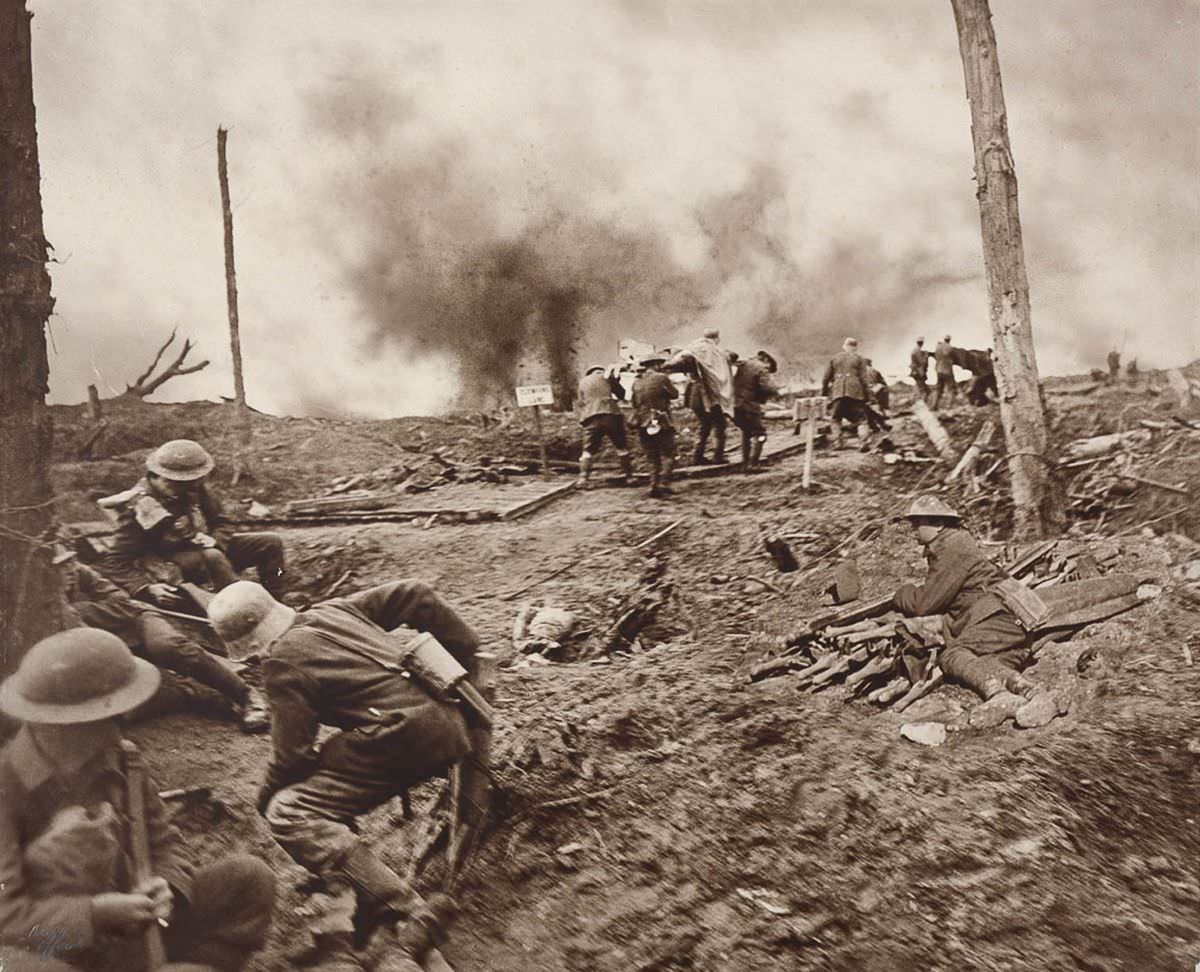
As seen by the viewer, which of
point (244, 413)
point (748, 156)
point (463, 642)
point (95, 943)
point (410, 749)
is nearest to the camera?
point (95, 943)

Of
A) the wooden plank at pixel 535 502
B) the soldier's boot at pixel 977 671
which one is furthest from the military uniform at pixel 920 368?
the wooden plank at pixel 535 502

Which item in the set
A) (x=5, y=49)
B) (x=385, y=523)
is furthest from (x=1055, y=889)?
(x=5, y=49)

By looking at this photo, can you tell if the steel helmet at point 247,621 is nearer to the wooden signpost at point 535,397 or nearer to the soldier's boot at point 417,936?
the soldier's boot at point 417,936

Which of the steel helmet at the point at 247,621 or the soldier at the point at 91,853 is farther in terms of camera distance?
the steel helmet at the point at 247,621

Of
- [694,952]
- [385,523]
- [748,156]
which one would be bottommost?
[694,952]

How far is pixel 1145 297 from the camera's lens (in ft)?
12.0

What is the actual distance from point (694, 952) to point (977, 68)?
363 cm

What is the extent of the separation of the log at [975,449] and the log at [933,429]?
0.08m

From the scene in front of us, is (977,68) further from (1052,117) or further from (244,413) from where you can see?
(244,413)

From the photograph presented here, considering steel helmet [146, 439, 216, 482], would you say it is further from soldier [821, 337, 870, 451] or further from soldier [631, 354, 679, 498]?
soldier [821, 337, 870, 451]

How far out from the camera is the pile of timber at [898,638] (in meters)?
3.07

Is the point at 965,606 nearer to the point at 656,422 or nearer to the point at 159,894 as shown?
the point at 656,422

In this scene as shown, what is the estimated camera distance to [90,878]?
2.25 m

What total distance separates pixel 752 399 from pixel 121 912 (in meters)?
2.72
